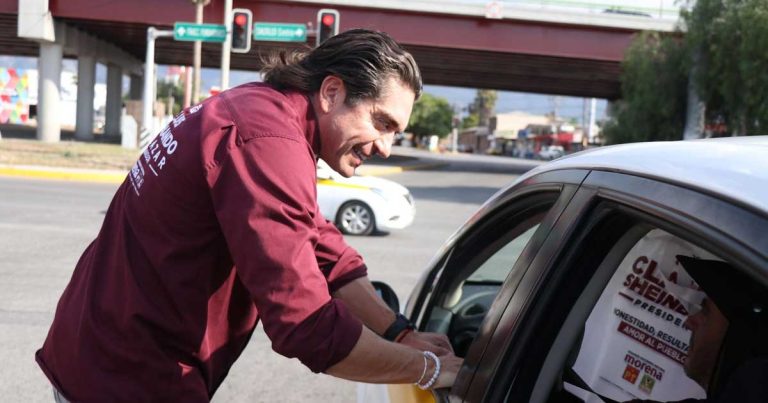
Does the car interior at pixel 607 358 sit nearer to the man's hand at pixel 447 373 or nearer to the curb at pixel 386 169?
the man's hand at pixel 447 373

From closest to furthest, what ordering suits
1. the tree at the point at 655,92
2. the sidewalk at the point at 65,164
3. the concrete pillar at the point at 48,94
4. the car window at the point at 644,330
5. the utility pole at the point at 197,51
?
the car window at the point at 644,330 < the sidewalk at the point at 65,164 < the utility pole at the point at 197,51 < the tree at the point at 655,92 < the concrete pillar at the point at 48,94

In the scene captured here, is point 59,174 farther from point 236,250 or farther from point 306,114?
point 236,250

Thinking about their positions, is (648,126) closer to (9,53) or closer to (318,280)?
(318,280)

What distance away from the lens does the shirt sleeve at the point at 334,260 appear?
230 centimetres

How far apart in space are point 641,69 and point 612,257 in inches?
1044

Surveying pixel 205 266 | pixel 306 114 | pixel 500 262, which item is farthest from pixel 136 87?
pixel 205 266

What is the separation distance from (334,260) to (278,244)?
0.70 meters

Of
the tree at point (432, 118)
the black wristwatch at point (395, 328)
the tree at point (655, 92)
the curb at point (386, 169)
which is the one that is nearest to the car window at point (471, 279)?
the black wristwatch at point (395, 328)

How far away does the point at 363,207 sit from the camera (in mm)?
11359

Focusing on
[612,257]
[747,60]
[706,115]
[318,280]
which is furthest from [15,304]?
[706,115]

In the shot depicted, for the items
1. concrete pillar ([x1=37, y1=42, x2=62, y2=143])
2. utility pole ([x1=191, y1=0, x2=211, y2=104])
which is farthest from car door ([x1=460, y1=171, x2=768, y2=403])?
concrete pillar ([x1=37, y1=42, x2=62, y2=143])

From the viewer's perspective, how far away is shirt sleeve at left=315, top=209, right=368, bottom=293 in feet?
7.55

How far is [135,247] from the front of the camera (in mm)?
1847

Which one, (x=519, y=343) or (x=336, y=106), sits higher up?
(x=336, y=106)
